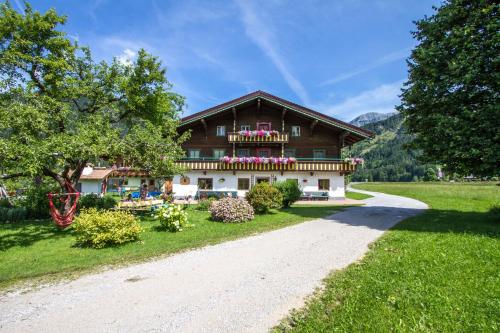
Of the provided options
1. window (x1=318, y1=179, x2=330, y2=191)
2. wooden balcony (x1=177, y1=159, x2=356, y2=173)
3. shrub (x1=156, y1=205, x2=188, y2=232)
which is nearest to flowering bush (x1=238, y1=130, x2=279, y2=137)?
wooden balcony (x1=177, y1=159, x2=356, y2=173)

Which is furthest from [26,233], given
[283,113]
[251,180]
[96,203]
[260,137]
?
[283,113]

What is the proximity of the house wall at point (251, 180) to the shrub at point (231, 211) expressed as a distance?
1462 centimetres

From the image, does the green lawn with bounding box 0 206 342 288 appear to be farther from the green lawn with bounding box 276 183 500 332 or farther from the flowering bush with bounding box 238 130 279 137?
the flowering bush with bounding box 238 130 279 137

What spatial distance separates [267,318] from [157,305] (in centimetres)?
211

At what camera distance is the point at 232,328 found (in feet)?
14.0

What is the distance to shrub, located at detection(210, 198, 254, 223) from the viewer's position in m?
14.3

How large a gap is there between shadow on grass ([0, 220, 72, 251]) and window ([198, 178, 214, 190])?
15.8m

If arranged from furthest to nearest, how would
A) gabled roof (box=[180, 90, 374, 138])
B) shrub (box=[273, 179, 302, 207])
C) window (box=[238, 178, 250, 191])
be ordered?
window (box=[238, 178, 250, 191])
gabled roof (box=[180, 90, 374, 138])
shrub (box=[273, 179, 302, 207])

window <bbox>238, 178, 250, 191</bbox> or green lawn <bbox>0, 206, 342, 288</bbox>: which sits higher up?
window <bbox>238, 178, 250, 191</bbox>

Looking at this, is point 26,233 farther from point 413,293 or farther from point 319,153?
point 319,153

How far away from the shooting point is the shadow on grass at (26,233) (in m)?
11.0

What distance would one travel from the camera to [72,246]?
10.0 metres

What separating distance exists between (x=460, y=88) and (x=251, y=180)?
20332 mm

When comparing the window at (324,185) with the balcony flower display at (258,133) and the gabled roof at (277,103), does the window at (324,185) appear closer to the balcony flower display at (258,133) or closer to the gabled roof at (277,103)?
the gabled roof at (277,103)
